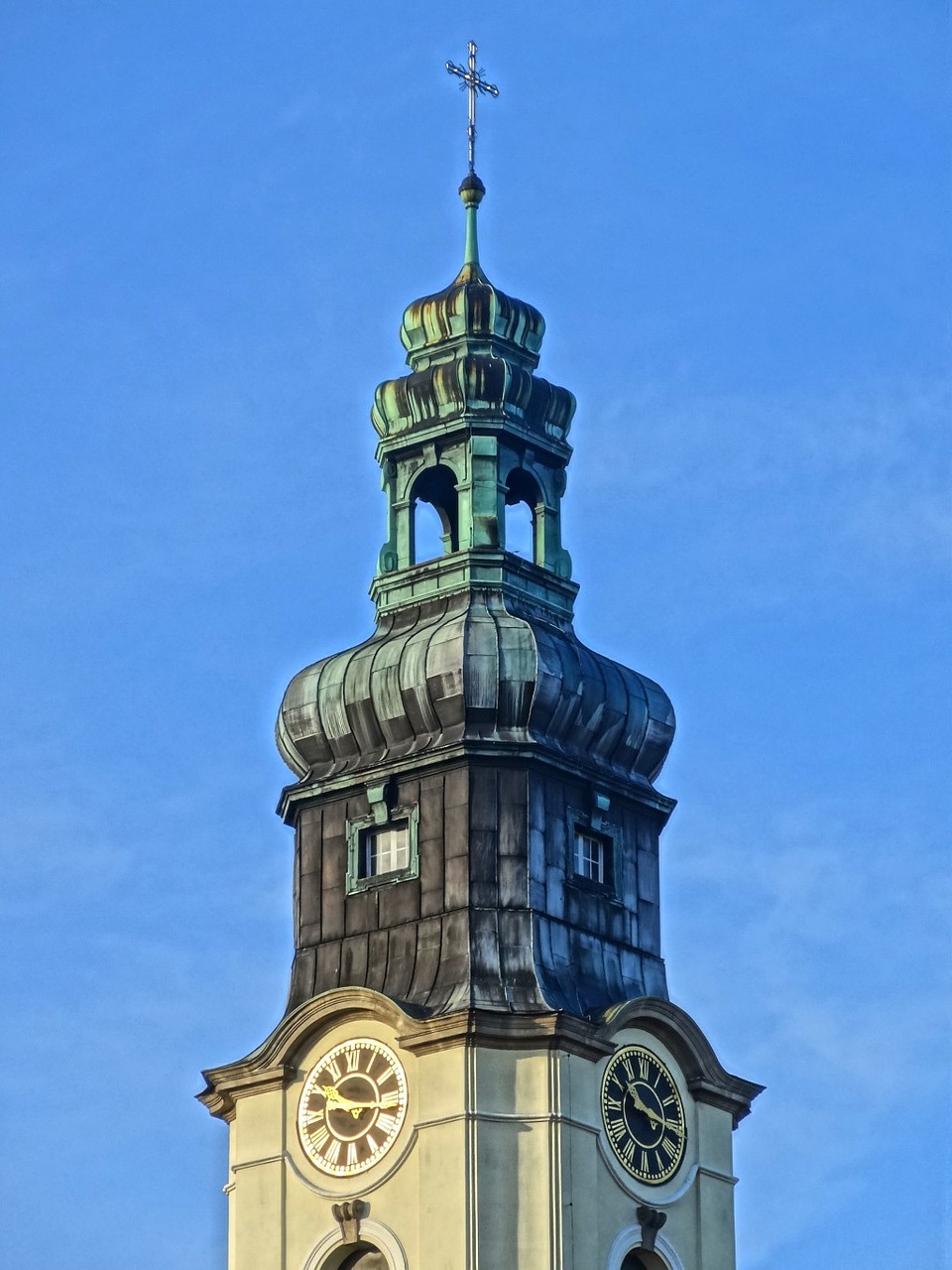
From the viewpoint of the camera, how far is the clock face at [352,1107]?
231 ft

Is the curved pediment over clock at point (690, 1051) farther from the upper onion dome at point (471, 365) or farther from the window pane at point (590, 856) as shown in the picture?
the upper onion dome at point (471, 365)

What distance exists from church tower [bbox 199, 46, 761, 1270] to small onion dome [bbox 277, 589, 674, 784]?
1.2 inches

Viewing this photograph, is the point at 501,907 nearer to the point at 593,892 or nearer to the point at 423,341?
the point at 593,892

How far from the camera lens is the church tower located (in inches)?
2749

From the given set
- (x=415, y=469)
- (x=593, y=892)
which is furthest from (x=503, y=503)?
(x=593, y=892)

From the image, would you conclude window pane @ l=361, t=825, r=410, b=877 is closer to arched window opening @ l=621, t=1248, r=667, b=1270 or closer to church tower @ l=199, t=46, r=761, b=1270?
church tower @ l=199, t=46, r=761, b=1270

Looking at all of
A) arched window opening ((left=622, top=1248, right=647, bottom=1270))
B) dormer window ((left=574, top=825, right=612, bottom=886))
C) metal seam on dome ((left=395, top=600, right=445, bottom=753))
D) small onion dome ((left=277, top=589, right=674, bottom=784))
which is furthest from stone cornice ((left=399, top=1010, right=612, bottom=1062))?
metal seam on dome ((left=395, top=600, right=445, bottom=753))

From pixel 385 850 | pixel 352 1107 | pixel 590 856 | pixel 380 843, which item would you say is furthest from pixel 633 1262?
pixel 380 843

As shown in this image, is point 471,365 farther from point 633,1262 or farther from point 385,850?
point 633,1262

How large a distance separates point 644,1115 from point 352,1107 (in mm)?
3770

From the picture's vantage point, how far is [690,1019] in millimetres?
72125

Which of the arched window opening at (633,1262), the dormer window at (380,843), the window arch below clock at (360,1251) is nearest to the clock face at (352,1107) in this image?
the window arch below clock at (360,1251)

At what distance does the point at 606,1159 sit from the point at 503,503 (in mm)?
9715

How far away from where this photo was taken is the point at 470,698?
72.4m
